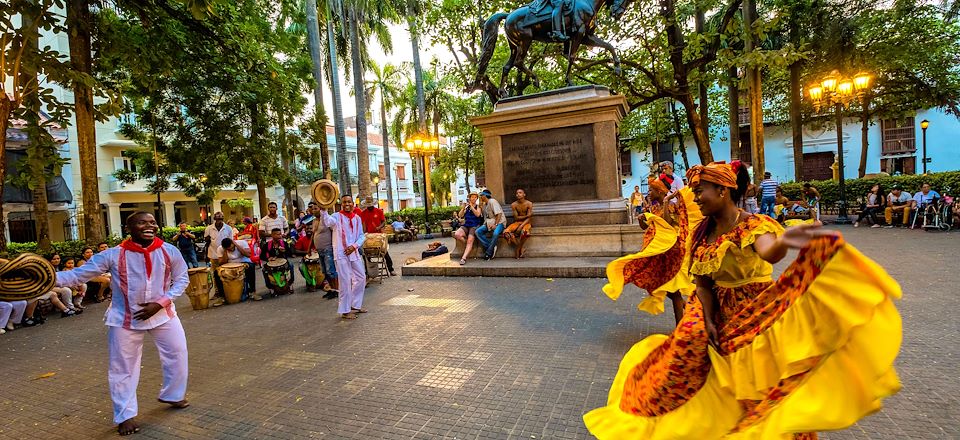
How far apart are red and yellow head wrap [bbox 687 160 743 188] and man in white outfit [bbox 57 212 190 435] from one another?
12.8 feet

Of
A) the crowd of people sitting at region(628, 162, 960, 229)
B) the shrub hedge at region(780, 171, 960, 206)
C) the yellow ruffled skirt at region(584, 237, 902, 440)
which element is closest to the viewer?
the yellow ruffled skirt at region(584, 237, 902, 440)

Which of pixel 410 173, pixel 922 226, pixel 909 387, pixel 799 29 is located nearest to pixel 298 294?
pixel 909 387

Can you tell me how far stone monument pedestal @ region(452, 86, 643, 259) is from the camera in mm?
9109

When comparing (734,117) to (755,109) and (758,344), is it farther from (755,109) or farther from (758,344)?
(758,344)

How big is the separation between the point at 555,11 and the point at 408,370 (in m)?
7.64

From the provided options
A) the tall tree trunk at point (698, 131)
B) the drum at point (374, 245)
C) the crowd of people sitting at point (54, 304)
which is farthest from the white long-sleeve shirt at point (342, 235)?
the tall tree trunk at point (698, 131)

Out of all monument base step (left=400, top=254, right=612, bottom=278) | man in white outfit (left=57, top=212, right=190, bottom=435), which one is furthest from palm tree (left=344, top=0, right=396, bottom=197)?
man in white outfit (left=57, top=212, right=190, bottom=435)

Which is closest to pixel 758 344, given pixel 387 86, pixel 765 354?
pixel 765 354

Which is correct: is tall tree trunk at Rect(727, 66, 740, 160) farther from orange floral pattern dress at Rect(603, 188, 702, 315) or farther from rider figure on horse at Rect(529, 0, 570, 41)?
orange floral pattern dress at Rect(603, 188, 702, 315)

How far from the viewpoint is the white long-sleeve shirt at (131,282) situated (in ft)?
11.7

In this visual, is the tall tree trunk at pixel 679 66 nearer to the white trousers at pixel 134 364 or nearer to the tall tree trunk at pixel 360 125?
the tall tree trunk at pixel 360 125

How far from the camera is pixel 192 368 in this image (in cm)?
Result: 476

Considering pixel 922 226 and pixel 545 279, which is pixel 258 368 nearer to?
pixel 545 279

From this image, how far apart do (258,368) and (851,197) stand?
23.6 meters
